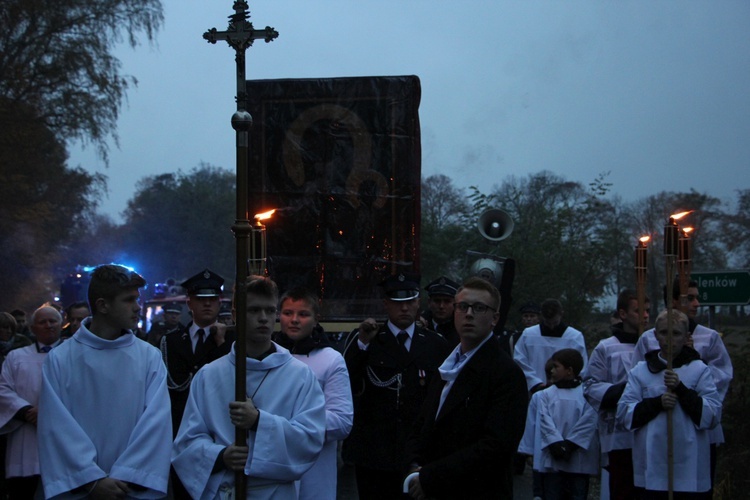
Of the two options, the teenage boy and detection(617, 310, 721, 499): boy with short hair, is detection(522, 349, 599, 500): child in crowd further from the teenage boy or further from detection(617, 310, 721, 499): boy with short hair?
detection(617, 310, 721, 499): boy with short hair

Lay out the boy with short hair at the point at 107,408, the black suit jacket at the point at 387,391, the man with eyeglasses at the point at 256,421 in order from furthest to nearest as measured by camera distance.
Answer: the black suit jacket at the point at 387,391 → the boy with short hair at the point at 107,408 → the man with eyeglasses at the point at 256,421

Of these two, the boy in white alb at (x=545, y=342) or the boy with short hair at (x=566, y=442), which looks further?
the boy in white alb at (x=545, y=342)

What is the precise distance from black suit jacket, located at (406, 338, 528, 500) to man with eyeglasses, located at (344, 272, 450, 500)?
206cm

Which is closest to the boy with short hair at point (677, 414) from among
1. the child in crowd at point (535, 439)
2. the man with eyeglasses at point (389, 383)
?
the child in crowd at point (535, 439)

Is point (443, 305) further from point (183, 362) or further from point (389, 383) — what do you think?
point (183, 362)

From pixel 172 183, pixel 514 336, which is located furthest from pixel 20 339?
pixel 172 183

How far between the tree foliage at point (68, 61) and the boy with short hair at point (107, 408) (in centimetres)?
2757

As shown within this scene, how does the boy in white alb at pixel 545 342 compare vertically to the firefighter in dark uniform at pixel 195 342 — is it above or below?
below

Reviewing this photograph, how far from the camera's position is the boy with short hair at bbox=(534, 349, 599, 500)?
887cm

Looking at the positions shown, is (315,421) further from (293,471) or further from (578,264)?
(578,264)

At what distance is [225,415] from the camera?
5.20 m

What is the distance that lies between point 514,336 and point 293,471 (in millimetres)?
8943

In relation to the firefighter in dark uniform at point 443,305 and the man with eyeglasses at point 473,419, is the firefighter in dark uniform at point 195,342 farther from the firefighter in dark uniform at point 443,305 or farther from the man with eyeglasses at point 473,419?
the man with eyeglasses at point 473,419

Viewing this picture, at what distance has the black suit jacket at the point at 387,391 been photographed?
742 cm
